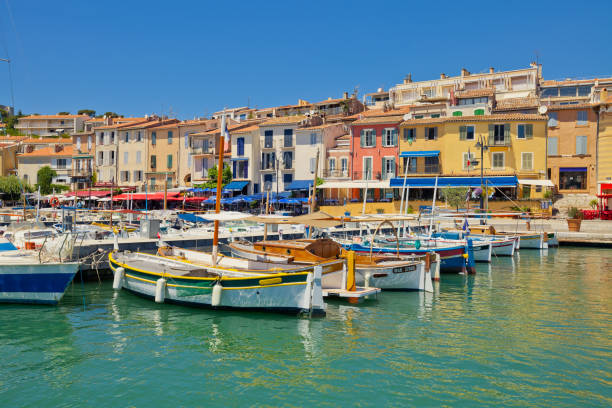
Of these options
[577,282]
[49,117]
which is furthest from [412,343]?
[49,117]

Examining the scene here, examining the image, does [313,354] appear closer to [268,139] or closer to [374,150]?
[374,150]

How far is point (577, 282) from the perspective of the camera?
23438mm

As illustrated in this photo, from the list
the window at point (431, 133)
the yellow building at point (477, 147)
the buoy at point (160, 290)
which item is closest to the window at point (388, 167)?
the yellow building at point (477, 147)

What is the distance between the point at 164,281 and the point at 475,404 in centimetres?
1088

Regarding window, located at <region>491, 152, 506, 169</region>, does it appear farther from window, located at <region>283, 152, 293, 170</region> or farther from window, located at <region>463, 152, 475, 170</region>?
window, located at <region>283, 152, 293, 170</region>

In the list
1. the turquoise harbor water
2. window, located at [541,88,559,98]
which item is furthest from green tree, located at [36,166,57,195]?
window, located at [541,88,559,98]

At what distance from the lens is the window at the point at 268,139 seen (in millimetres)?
62506

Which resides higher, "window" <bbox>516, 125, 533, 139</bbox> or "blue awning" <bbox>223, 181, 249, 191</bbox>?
"window" <bbox>516, 125, 533, 139</bbox>

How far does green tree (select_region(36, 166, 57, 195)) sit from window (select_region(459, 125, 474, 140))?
5811 cm

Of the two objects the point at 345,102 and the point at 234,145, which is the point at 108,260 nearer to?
the point at 234,145

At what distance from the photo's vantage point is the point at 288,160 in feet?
200

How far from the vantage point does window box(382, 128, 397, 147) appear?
56.5 meters

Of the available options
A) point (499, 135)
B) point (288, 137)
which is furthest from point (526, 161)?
point (288, 137)

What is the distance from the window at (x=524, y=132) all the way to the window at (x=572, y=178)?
6441mm
